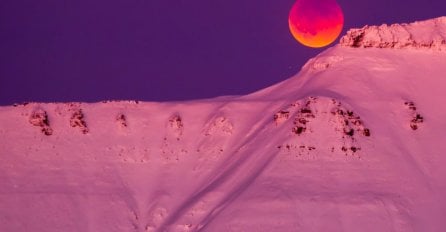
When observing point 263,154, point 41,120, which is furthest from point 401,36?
point 41,120

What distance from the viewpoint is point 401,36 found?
128125 millimetres

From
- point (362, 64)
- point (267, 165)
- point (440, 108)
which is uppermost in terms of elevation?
point (362, 64)

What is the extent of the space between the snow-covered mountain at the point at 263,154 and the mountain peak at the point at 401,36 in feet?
0.60

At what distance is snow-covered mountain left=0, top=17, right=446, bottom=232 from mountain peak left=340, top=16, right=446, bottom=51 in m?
0.18

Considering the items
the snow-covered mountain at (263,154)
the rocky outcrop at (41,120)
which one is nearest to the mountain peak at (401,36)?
the snow-covered mountain at (263,154)

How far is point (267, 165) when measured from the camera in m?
102

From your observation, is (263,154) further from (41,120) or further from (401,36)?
(401,36)

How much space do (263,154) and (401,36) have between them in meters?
31.9

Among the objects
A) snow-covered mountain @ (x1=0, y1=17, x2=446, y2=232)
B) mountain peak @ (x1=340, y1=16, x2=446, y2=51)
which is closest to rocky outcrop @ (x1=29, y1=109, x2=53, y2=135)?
snow-covered mountain @ (x1=0, y1=17, x2=446, y2=232)

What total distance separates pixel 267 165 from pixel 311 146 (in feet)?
19.2

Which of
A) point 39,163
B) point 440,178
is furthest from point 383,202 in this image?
point 39,163

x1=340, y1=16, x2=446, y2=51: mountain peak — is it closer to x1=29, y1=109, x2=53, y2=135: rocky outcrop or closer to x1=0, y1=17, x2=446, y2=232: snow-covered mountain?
x1=0, y1=17, x2=446, y2=232: snow-covered mountain

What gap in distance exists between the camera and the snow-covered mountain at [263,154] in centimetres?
9500

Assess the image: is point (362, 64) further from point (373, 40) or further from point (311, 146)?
point (311, 146)
